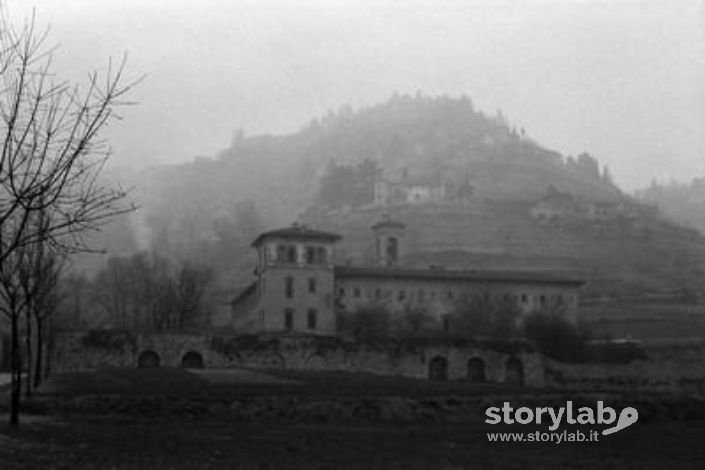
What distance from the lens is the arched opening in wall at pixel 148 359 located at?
67.7 meters

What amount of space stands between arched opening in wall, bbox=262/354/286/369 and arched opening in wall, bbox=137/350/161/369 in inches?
265

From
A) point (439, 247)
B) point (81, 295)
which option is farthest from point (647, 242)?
point (81, 295)

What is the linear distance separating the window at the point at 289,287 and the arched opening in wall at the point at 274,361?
17185mm

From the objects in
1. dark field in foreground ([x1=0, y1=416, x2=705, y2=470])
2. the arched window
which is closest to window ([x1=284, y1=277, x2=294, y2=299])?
the arched window

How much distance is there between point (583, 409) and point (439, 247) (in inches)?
4284

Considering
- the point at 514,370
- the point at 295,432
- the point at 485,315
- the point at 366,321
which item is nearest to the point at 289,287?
the point at 366,321

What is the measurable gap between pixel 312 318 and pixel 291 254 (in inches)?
218

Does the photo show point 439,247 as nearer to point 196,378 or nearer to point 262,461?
point 196,378

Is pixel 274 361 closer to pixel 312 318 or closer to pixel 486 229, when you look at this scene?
pixel 312 318

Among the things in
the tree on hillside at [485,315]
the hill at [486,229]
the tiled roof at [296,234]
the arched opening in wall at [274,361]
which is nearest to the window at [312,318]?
the tiled roof at [296,234]

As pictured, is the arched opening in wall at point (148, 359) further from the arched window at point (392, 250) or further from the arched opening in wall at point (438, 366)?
the arched window at point (392, 250)

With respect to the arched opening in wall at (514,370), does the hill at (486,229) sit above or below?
above

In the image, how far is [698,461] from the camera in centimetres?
1952

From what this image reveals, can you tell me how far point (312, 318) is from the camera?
284 feet
